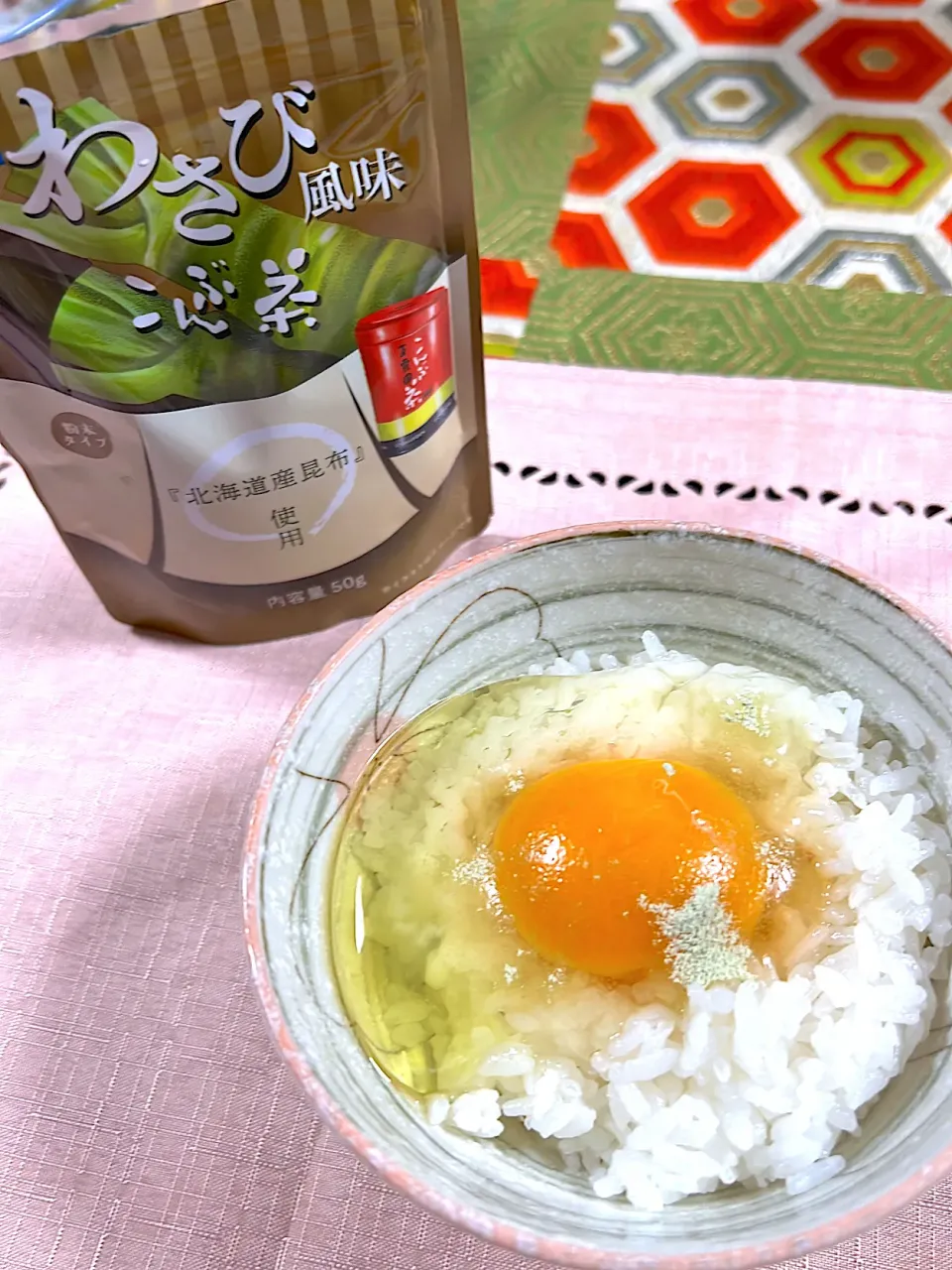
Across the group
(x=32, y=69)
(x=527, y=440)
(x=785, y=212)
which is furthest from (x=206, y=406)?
(x=785, y=212)

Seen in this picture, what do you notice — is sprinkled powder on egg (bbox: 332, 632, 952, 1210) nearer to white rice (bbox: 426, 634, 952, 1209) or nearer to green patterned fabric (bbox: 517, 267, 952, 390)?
white rice (bbox: 426, 634, 952, 1209)

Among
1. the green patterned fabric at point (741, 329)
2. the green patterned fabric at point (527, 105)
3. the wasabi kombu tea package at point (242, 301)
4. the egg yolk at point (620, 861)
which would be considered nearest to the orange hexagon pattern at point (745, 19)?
the green patterned fabric at point (527, 105)

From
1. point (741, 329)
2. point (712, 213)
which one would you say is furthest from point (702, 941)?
point (712, 213)

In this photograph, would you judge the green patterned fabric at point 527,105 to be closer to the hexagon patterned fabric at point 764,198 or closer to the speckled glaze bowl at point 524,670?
the hexagon patterned fabric at point 764,198

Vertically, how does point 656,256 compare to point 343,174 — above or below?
below

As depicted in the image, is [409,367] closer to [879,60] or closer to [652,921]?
[652,921]

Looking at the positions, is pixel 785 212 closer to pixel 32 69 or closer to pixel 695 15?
pixel 695 15
